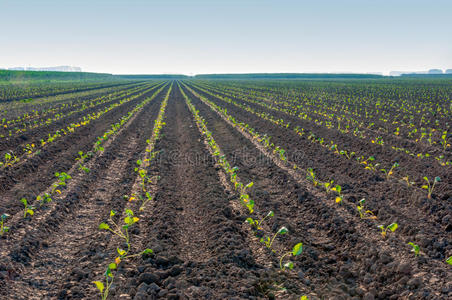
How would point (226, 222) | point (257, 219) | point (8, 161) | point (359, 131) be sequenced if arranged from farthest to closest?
point (359, 131)
point (8, 161)
point (257, 219)
point (226, 222)

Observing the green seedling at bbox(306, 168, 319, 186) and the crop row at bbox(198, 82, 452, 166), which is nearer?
the green seedling at bbox(306, 168, 319, 186)

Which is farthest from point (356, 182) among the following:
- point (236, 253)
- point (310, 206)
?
point (236, 253)

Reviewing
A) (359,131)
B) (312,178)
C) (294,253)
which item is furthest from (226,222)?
(359,131)

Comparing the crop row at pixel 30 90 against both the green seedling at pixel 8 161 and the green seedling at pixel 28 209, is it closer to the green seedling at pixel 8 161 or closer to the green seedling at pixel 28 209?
the green seedling at pixel 8 161

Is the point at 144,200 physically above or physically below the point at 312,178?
below

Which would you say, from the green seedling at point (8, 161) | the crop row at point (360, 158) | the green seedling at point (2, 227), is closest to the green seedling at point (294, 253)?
the crop row at point (360, 158)

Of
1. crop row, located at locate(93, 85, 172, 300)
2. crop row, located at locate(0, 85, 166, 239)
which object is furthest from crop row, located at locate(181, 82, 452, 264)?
crop row, located at locate(0, 85, 166, 239)

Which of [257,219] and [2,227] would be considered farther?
[257,219]

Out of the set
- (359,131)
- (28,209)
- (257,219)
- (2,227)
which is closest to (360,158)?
(359,131)

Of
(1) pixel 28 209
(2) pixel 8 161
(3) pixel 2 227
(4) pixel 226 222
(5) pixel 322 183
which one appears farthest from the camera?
(2) pixel 8 161

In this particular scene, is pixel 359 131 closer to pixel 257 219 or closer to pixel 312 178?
pixel 312 178

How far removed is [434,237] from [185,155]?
7.09 m

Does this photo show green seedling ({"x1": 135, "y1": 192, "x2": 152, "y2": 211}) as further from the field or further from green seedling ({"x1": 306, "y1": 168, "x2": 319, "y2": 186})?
green seedling ({"x1": 306, "y1": 168, "x2": 319, "y2": 186})

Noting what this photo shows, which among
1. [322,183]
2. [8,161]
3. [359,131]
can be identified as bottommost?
Result: [322,183]
